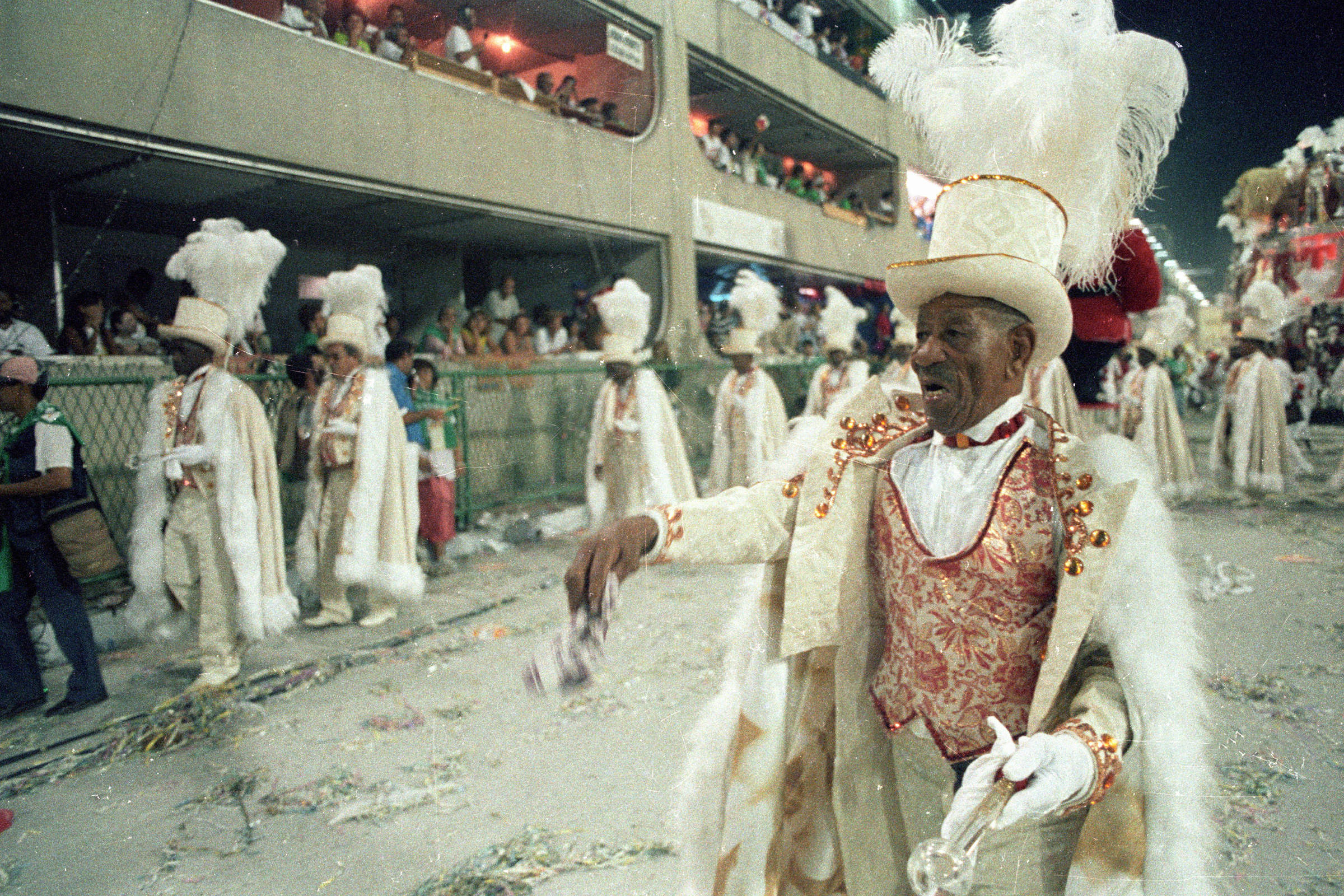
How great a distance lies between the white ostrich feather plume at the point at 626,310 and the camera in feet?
22.8

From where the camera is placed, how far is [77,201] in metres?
5.97

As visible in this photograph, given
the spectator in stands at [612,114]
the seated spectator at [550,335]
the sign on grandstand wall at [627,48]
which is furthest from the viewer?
the seated spectator at [550,335]

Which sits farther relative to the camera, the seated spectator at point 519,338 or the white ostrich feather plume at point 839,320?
the seated spectator at point 519,338

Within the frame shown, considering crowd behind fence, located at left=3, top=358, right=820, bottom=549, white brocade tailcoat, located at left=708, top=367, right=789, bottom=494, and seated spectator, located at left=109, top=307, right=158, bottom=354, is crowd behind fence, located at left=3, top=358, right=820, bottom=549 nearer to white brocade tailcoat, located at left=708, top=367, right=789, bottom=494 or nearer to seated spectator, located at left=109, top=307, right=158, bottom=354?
seated spectator, located at left=109, top=307, right=158, bottom=354

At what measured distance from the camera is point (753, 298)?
7.90 metres

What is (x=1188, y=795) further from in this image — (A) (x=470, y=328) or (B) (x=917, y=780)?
(A) (x=470, y=328)

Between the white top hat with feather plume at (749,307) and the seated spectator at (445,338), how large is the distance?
3044mm

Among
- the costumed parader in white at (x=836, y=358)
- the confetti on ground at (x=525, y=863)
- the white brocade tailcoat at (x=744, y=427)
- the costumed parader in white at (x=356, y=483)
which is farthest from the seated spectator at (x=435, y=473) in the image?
the confetti on ground at (x=525, y=863)

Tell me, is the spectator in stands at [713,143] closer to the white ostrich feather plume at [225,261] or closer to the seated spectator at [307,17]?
the white ostrich feather plume at [225,261]

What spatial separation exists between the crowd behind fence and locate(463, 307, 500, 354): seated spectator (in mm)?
738

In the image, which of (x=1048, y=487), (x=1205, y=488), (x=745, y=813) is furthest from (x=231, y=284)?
(x=1205, y=488)

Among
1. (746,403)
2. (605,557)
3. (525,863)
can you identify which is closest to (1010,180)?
(605,557)

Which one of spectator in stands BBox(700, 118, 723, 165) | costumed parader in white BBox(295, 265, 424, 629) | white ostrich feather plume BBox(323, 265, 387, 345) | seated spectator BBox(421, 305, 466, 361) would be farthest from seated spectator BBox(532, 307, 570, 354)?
spectator in stands BBox(700, 118, 723, 165)

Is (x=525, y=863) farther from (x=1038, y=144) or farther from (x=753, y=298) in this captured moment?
(x=753, y=298)
